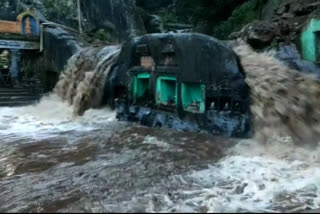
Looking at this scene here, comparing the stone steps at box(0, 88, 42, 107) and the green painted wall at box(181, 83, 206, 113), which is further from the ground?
the green painted wall at box(181, 83, 206, 113)

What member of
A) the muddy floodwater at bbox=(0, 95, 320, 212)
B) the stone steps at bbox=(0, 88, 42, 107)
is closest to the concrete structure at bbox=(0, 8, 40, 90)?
the stone steps at bbox=(0, 88, 42, 107)

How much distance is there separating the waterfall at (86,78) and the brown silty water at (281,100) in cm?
378

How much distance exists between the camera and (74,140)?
6.34 meters

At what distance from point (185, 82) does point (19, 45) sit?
26.9ft

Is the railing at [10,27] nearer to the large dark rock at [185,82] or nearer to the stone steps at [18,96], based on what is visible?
the stone steps at [18,96]

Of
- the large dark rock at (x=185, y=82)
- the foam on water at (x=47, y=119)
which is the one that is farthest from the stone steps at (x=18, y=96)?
the large dark rock at (x=185, y=82)

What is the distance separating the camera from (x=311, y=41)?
5.77 metres

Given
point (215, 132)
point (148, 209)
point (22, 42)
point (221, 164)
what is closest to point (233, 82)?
point (215, 132)

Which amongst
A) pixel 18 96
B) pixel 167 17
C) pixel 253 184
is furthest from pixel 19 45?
pixel 167 17

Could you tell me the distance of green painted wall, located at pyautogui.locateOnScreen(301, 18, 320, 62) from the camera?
225 inches

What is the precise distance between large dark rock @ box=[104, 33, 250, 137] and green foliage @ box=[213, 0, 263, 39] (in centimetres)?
509

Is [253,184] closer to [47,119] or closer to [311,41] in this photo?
[311,41]

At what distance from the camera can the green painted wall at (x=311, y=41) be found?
18.7 ft

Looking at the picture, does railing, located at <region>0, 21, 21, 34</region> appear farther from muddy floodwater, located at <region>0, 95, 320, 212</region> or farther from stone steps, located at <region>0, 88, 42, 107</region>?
muddy floodwater, located at <region>0, 95, 320, 212</region>
